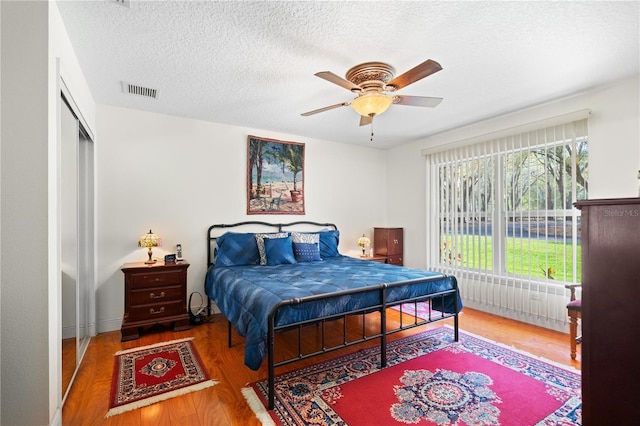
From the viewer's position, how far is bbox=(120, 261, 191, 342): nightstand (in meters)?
3.19

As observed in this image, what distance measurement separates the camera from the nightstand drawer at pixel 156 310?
3.22m

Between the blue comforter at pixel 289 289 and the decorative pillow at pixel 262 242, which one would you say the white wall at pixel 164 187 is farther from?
the blue comforter at pixel 289 289

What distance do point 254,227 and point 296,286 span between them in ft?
6.60

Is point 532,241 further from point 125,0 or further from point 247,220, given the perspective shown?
point 125,0

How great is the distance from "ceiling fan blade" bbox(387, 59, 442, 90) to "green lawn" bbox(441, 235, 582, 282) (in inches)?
90.2

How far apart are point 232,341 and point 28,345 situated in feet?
5.71

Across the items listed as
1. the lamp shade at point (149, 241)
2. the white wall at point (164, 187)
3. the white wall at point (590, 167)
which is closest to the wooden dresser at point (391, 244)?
the white wall at point (590, 167)

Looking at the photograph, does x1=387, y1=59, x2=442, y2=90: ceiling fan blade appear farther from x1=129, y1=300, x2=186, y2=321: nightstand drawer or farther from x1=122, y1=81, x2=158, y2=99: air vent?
x1=129, y1=300, x2=186, y2=321: nightstand drawer

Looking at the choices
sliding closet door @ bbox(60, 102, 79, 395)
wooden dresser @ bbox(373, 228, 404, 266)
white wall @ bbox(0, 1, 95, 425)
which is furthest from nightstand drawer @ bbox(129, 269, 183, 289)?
wooden dresser @ bbox(373, 228, 404, 266)

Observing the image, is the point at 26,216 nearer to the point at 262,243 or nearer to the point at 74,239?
the point at 74,239

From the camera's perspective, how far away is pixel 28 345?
1.60m

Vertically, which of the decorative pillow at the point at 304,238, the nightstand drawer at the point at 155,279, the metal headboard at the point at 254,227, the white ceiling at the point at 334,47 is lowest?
the nightstand drawer at the point at 155,279

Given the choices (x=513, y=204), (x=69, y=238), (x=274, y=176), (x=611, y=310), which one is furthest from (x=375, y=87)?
(x=69, y=238)

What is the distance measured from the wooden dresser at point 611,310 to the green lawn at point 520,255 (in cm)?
200
